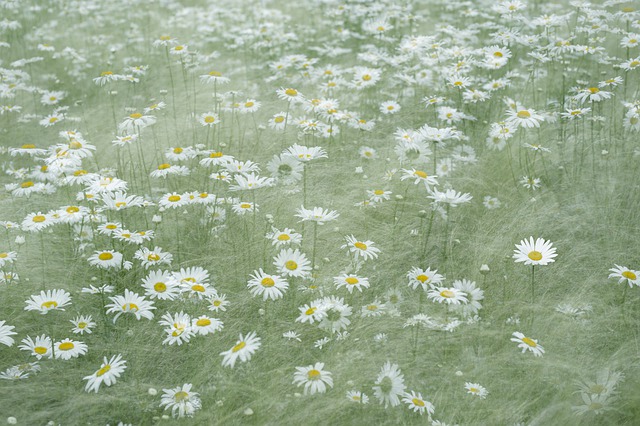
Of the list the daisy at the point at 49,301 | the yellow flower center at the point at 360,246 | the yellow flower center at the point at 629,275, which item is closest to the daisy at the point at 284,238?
the yellow flower center at the point at 360,246

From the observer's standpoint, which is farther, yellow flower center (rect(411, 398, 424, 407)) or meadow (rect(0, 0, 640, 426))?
meadow (rect(0, 0, 640, 426))

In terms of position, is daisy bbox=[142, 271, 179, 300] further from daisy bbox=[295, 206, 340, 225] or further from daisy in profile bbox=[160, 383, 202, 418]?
daisy bbox=[295, 206, 340, 225]

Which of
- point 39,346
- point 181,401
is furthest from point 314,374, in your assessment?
point 39,346

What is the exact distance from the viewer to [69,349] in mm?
2447

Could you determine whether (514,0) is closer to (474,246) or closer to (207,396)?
(474,246)

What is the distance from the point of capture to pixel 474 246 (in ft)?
10.4

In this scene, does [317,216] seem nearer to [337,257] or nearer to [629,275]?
[337,257]

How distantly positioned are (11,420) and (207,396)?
65cm

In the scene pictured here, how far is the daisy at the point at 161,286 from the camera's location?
8.68ft

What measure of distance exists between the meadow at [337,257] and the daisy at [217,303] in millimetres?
14

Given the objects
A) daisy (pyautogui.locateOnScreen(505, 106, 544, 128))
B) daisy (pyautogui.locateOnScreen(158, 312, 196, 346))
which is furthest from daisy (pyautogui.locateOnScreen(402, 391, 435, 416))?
daisy (pyautogui.locateOnScreen(505, 106, 544, 128))

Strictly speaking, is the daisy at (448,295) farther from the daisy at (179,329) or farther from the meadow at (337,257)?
the daisy at (179,329)

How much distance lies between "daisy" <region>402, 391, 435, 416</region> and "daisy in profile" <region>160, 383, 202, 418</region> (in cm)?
73

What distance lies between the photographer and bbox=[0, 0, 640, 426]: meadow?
7.64 ft
